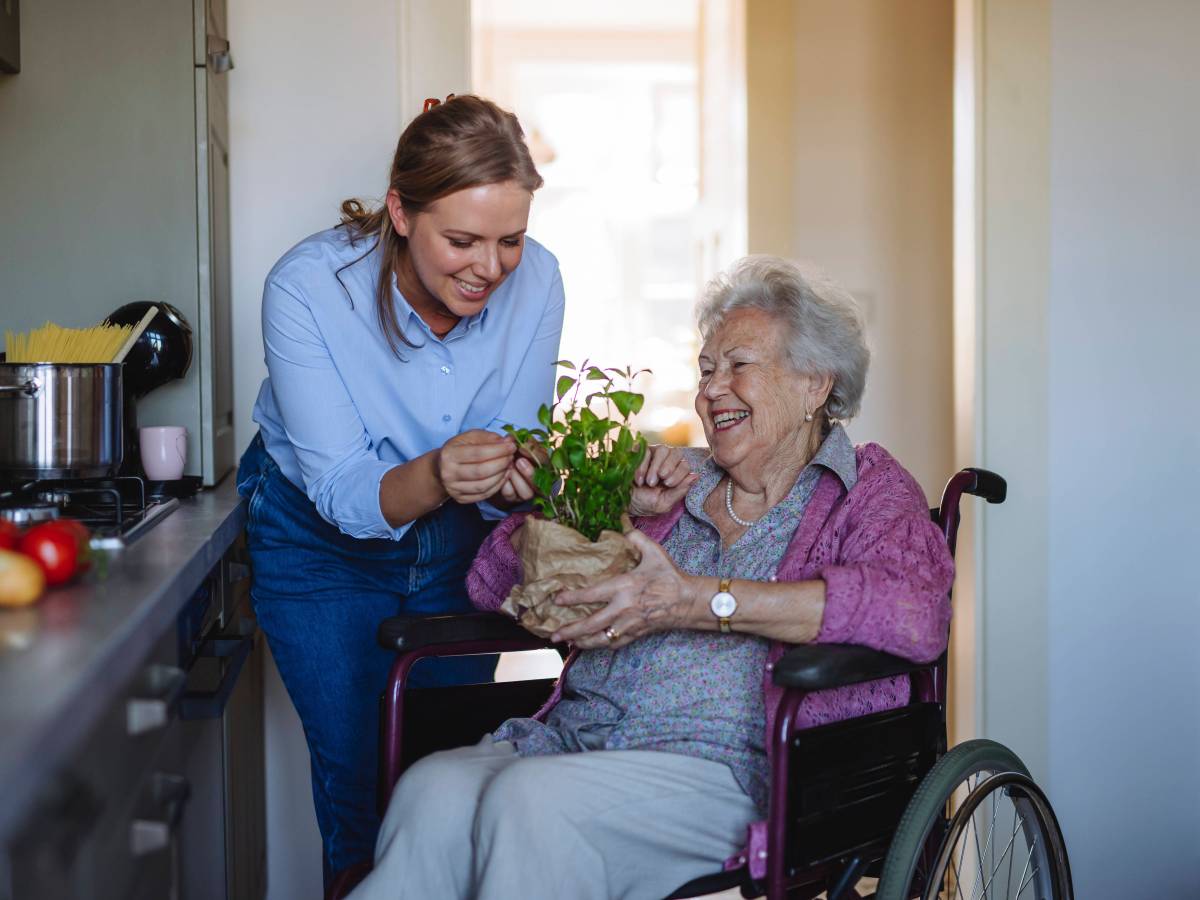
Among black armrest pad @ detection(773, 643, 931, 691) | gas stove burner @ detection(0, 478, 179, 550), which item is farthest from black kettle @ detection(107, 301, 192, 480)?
black armrest pad @ detection(773, 643, 931, 691)

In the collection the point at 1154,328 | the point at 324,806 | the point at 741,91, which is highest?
the point at 741,91

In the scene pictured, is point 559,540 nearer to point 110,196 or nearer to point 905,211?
point 110,196

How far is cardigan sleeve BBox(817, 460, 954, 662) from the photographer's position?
151 centimetres

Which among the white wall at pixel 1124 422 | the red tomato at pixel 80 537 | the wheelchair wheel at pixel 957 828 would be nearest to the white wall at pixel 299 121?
the red tomato at pixel 80 537

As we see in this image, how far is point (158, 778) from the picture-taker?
1.34m

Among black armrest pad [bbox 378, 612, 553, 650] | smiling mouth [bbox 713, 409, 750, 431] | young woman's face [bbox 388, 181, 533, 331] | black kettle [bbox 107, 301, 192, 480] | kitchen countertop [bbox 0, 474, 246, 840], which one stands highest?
young woman's face [bbox 388, 181, 533, 331]

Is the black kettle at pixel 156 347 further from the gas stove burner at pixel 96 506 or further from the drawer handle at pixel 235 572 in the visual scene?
the drawer handle at pixel 235 572

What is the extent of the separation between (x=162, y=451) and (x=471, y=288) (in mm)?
760

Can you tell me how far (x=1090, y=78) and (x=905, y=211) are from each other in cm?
162

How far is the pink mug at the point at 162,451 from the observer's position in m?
2.16

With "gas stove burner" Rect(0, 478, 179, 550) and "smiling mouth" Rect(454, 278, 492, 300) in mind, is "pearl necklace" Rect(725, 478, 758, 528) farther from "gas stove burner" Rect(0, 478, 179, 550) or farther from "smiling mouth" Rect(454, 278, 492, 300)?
"gas stove burner" Rect(0, 478, 179, 550)

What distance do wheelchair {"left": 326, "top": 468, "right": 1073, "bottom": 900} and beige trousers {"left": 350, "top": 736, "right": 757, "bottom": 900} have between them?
0.06 m

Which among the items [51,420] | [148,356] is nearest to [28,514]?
[51,420]

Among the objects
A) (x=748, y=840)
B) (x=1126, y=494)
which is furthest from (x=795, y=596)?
(x=1126, y=494)
